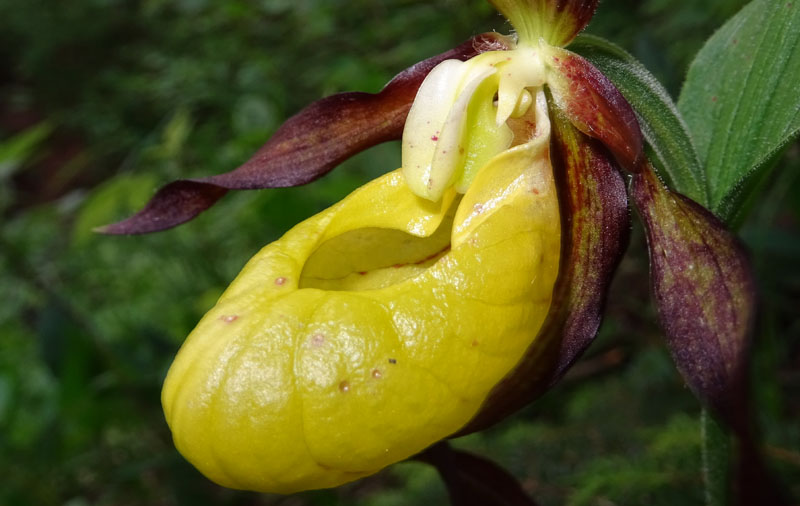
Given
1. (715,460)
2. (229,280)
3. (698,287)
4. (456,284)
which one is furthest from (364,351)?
(229,280)

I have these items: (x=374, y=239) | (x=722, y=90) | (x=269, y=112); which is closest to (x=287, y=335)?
(x=374, y=239)

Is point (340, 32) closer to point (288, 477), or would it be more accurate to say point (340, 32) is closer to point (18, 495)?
point (18, 495)

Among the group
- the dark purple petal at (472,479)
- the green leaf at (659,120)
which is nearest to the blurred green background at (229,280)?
the dark purple petal at (472,479)

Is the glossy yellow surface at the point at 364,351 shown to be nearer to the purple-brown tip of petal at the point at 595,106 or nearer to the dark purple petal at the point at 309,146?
the purple-brown tip of petal at the point at 595,106

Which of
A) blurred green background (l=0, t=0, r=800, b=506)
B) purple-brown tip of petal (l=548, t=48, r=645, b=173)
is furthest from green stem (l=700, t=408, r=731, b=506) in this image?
blurred green background (l=0, t=0, r=800, b=506)

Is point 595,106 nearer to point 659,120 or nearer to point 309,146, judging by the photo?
point 659,120

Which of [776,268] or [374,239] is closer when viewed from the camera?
[374,239]
